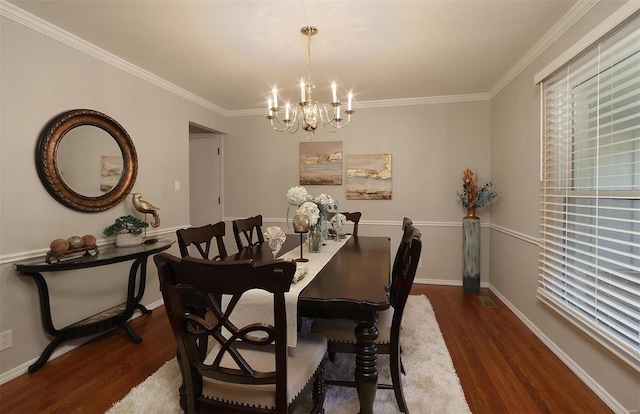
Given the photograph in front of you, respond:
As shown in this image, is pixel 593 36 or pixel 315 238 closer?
pixel 593 36

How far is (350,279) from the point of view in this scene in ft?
5.42

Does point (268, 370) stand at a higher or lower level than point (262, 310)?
lower

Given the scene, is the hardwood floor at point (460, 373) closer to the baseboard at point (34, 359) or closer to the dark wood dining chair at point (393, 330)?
the baseboard at point (34, 359)

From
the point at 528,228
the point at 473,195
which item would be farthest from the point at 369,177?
the point at 528,228

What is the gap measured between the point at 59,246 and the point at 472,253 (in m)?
4.00

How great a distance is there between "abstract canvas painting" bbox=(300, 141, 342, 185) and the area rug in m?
2.49

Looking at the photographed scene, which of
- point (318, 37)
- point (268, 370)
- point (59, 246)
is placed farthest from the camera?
point (318, 37)

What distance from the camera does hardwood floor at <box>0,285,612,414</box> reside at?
1.81 metres

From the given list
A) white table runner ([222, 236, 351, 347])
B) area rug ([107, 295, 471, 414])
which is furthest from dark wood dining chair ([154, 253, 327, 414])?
area rug ([107, 295, 471, 414])

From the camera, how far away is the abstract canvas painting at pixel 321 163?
14.4 ft

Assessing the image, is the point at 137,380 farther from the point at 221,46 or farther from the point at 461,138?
the point at 461,138

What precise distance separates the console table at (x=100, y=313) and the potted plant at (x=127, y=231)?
0.07m

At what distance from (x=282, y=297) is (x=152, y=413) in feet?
4.42

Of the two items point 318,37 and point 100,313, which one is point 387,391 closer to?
point 100,313
